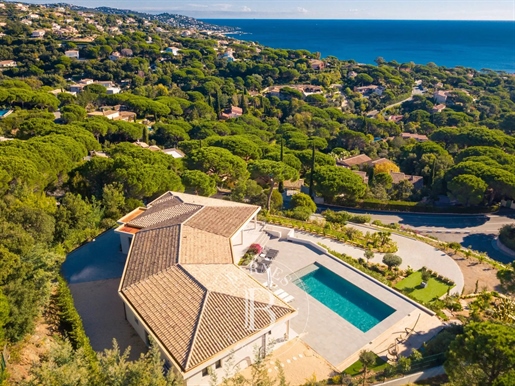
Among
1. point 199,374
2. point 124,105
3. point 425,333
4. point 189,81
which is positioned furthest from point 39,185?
point 189,81

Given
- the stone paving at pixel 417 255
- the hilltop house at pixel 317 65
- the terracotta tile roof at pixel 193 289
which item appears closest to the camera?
the terracotta tile roof at pixel 193 289

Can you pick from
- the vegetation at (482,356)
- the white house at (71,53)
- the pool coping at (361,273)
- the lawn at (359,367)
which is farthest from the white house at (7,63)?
the vegetation at (482,356)

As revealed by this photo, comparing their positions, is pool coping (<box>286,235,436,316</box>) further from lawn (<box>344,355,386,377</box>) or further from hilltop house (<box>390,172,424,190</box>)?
hilltop house (<box>390,172,424,190</box>)

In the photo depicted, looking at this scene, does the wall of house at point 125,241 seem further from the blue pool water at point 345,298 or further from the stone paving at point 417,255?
the stone paving at point 417,255

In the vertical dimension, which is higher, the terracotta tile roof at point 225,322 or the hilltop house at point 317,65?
the hilltop house at point 317,65

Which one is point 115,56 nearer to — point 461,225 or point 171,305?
point 461,225

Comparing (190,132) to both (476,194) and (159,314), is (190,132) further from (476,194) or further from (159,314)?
(159,314)

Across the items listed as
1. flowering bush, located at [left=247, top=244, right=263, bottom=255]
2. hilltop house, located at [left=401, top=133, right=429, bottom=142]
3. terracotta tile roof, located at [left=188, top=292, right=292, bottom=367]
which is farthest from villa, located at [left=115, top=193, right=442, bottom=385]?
hilltop house, located at [left=401, top=133, right=429, bottom=142]
